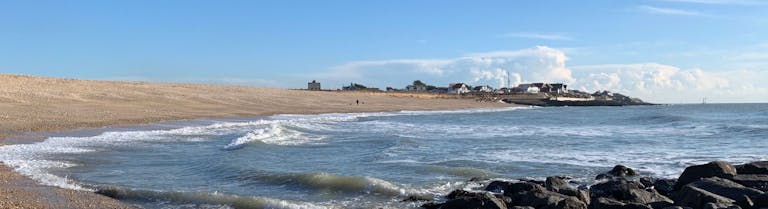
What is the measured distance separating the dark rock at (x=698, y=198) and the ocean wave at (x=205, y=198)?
5980 mm

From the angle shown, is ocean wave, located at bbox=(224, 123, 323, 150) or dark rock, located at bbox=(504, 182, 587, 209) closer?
dark rock, located at bbox=(504, 182, 587, 209)

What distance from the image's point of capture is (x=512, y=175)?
1594 centimetres

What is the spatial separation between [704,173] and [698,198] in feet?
11.1

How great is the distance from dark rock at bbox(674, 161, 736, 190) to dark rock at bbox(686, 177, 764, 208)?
128 centimetres

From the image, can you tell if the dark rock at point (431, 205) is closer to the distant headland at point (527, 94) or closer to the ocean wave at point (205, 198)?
the ocean wave at point (205, 198)

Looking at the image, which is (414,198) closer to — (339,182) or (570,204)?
(339,182)

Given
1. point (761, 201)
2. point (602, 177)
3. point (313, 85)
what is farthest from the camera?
point (313, 85)

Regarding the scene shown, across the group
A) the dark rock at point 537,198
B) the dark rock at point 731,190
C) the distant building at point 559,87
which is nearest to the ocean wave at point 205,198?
the dark rock at point 537,198

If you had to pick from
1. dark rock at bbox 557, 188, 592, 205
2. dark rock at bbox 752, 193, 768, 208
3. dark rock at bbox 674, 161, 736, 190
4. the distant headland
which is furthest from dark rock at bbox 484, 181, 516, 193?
the distant headland

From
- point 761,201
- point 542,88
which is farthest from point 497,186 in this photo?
point 542,88

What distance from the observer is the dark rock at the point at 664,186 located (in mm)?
13009

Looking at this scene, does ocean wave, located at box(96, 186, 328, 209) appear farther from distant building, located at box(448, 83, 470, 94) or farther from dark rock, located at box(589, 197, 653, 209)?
distant building, located at box(448, 83, 470, 94)

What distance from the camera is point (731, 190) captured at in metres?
11.2

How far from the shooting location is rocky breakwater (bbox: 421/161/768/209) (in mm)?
10367
